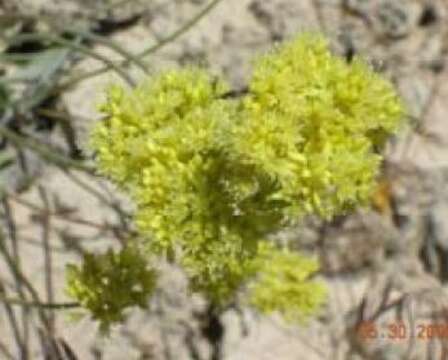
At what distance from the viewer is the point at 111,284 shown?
215 centimetres

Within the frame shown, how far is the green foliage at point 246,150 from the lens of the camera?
1.80 metres

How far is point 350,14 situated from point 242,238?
54.0 inches

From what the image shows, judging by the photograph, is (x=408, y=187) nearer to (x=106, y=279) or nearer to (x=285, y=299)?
(x=285, y=299)

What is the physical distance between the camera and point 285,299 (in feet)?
8.43

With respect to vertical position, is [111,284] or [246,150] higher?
[246,150]

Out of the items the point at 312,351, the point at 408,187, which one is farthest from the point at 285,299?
the point at 408,187

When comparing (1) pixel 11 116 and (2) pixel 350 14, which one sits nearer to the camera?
(1) pixel 11 116

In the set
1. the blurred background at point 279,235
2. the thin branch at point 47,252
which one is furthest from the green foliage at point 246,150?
the thin branch at point 47,252

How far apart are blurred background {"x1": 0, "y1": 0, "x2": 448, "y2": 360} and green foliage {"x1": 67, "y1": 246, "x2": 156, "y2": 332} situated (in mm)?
369
